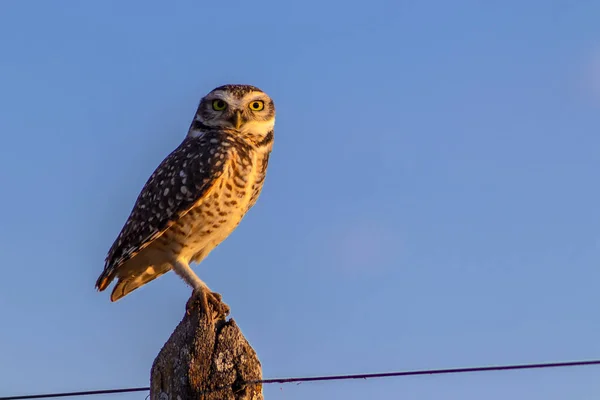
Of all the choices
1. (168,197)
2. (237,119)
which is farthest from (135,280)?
(237,119)

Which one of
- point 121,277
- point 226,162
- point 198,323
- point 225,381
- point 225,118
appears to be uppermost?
point 225,118

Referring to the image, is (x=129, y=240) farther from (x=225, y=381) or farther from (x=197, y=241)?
(x=225, y=381)

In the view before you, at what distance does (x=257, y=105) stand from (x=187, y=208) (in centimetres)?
155

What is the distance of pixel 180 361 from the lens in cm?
427

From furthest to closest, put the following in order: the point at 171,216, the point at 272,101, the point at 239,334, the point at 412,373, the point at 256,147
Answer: the point at 272,101
the point at 256,147
the point at 171,216
the point at 239,334
the point at 412,373

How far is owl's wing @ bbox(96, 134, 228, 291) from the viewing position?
751 cm

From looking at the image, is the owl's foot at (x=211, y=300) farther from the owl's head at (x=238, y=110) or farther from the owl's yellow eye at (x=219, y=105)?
the owl's yellow eye at (x=219, y=105)

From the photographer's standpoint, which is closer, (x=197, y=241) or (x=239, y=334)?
(x=239, y=334)

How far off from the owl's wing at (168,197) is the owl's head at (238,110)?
16.6 inches

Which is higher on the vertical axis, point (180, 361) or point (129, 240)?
point (129, 240)

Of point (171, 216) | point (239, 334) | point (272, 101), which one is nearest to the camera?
point (239, 334)

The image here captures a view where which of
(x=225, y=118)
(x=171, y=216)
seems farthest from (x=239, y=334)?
(x=225, y=118)

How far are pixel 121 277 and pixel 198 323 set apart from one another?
3519mm

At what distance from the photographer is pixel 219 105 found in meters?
8.54
